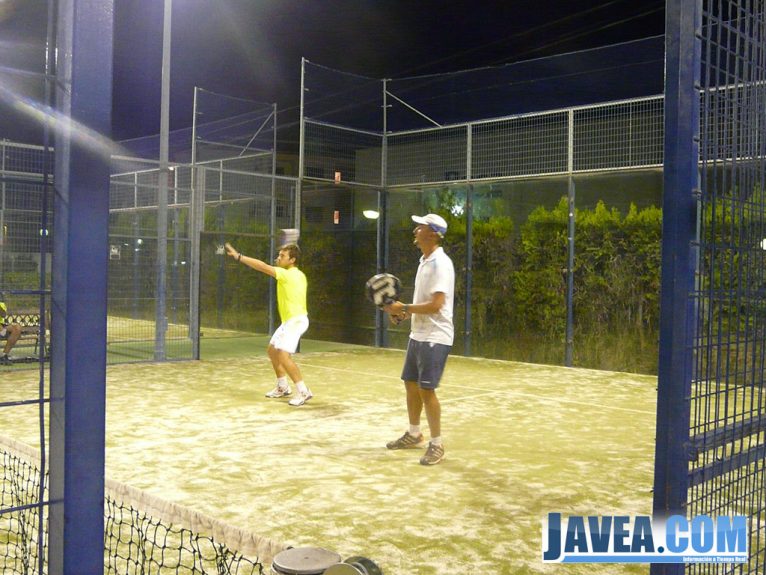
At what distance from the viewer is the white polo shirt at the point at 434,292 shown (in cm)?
646

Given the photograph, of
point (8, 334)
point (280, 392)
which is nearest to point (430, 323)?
point (280, 392)

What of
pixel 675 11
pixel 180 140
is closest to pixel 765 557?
pixel 675 11

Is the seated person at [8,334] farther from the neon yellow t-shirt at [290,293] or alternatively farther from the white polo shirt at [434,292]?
the white polo shirt at [434,292]

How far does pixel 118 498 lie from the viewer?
5504 mm

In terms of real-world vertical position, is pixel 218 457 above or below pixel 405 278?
below

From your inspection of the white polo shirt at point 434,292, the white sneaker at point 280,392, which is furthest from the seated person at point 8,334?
the white polo shirt at point 434,292

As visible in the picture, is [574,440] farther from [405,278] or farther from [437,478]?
[405,278]

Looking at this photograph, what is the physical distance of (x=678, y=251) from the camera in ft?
8.98

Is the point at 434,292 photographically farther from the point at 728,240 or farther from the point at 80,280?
the point at 80,280

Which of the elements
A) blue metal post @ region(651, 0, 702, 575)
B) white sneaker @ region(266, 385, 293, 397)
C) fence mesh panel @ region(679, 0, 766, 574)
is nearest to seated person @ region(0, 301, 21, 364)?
white sneaker @ region(266, 385, 293, 397)

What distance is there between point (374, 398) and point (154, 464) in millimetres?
4044

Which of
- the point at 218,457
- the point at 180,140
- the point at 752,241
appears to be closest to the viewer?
the point at 752,241

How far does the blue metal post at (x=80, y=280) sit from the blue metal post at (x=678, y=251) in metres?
1.87

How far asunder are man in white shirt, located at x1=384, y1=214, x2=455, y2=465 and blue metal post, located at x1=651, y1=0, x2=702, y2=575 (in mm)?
3689
